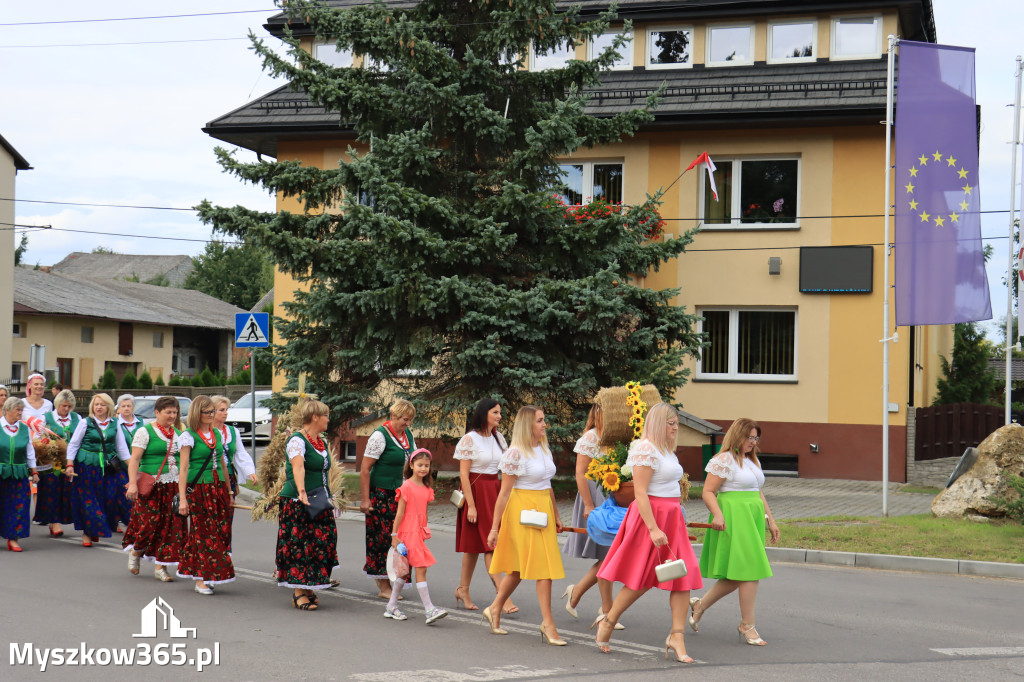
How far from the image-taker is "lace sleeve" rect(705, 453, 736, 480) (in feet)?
24.6

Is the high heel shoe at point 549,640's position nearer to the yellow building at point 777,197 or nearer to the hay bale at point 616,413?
the hay bale at point 616,413

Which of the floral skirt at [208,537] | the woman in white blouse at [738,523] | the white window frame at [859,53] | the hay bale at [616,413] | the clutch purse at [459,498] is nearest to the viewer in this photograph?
the woman in white blouse at [738,523]

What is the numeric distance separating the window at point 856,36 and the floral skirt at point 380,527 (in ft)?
57.1

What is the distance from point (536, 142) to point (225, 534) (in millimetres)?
8337

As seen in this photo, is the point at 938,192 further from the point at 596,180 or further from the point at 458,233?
the point at 596,180

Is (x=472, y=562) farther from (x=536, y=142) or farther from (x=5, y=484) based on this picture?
(x=536, y=142)

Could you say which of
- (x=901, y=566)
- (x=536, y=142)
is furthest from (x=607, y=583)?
(x=536, y=142)

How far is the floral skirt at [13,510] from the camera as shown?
1173cm

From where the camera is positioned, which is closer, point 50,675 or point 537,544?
point 50,675

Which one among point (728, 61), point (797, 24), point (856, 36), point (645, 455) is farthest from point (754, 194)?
point (645, 455)

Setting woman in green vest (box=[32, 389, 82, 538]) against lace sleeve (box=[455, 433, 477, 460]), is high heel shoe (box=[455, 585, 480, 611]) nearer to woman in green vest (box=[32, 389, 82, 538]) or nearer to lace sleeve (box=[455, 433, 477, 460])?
lace sleeve (box=[455, 433, 477, 460])

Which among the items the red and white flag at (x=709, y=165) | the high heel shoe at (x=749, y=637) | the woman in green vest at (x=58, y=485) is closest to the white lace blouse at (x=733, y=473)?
the high heel shoe at (x=749, y=637)

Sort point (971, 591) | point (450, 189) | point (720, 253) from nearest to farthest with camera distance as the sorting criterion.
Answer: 1. point (971, 591)
2. point (450, 189)
3. point (720, 253)

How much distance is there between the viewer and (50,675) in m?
6.17
